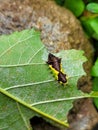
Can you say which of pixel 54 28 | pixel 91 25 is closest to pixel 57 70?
pixel 54 28

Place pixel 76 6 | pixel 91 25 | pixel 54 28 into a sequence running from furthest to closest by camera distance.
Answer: pixel 76 6 → pixel 91 25 → pixel 54 28

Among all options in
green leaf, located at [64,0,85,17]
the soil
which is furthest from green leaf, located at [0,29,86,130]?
green leaf, located at [64,0,85,17]

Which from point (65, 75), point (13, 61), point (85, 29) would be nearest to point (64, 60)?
point (65, 75)

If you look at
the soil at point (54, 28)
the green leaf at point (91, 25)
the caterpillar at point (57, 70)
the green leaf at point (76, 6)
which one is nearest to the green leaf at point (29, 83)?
the caterpillar at point (57, 70)

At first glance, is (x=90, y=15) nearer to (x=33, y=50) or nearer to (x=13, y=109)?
(x=33, y=50)

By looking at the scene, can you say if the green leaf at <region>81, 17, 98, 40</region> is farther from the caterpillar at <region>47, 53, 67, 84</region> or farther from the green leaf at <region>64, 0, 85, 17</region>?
the caterpillar at <region>47, 53, 67, 84</region>

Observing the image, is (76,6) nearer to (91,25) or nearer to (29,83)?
(91,25)

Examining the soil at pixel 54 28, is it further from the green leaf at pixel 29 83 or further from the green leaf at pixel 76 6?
the green leaf at pixel 29 83
